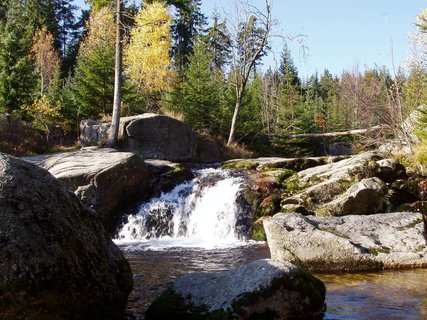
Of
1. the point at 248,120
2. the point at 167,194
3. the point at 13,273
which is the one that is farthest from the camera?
the point at 248,120

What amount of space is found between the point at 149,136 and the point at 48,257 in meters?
15.9

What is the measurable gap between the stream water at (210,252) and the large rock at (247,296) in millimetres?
356

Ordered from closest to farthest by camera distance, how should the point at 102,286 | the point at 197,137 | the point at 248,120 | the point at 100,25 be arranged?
the point at 102,286 < the point at 197,137 < the point at 248,120 < the point at 100,25

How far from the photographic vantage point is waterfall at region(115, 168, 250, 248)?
12.6 metres

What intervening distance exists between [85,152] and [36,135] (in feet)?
18.6

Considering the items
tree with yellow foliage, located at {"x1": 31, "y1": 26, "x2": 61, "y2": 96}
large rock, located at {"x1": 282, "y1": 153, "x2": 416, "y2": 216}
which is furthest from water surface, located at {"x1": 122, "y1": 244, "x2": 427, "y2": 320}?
tree with yellow foliage, located at {"x1": 31, "y1": 26, "x2": 61, "y2": 96}

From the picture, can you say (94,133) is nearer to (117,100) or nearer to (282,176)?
(117,100)

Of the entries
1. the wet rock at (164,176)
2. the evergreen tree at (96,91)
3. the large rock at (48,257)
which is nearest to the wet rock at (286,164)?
the wet rock at (164,176)

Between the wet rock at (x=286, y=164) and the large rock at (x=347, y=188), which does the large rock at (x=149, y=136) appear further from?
the large rock at (x=347, y=188)

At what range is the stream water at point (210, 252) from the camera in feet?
18.7

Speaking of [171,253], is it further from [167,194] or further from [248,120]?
[248,120]

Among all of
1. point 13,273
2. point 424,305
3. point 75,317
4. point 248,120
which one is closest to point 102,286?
point 75,317

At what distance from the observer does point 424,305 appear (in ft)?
18.2

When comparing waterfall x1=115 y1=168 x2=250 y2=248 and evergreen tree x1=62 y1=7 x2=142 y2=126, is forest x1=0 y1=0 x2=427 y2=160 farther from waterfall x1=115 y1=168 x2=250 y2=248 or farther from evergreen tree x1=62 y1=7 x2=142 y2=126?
waterfall x1=115 y1=168 x2=250 y2=248
